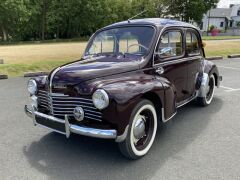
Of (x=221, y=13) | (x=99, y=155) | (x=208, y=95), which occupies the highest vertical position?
(x=221, y=13)

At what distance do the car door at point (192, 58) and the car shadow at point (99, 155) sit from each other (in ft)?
2.56

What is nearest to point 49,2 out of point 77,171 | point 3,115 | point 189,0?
point 189,0

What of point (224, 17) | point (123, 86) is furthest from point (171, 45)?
point (224, 17)

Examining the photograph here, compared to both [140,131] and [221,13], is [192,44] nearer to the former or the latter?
[140,131]

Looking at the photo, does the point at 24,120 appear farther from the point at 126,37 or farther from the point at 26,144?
the point at 126,37

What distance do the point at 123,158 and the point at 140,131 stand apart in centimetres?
41

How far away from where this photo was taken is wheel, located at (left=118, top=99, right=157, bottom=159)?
338 centimetres

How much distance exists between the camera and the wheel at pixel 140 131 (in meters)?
3.38

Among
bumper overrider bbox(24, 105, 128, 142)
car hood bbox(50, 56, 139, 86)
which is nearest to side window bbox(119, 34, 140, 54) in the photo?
car hood bbox(50, 56, 139, 86)

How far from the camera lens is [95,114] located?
328 centimetres

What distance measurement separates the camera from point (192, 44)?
5.27 m

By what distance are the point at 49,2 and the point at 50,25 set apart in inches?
133

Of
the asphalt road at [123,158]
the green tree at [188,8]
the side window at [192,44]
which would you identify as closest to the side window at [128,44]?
the side window at [192,44]

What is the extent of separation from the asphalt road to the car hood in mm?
1012
